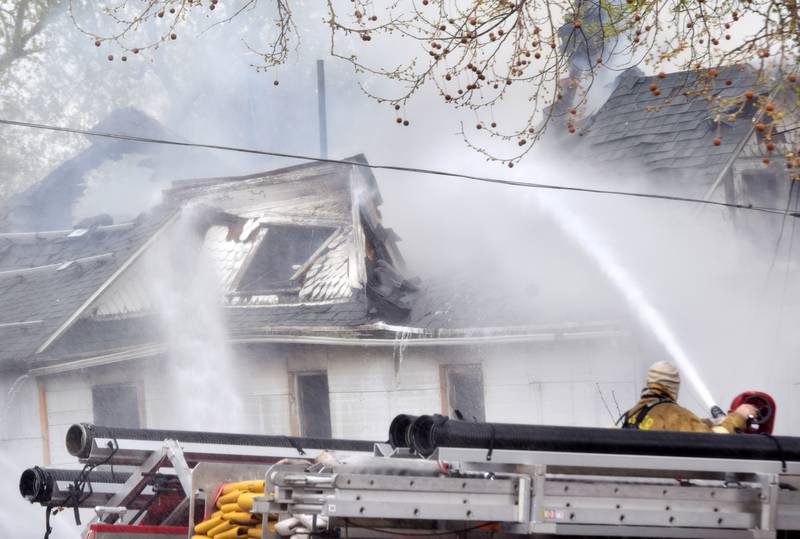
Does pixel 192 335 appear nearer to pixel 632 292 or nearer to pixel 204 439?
pixel 632 292

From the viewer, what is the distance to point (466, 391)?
12.4 metres

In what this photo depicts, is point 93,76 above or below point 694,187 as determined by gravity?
above

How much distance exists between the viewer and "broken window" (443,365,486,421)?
40.5 ft

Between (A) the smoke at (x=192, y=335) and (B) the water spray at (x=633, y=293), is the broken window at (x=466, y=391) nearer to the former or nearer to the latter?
(B) the water spray at (x=633, y=293)

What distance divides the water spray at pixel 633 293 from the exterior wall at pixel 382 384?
406 millimetres

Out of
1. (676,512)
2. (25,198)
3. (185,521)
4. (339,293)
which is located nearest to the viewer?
(676,512)

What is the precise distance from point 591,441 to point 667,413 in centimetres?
115

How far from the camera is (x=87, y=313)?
49.9 feet

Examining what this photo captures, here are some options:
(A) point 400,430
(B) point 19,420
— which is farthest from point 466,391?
(A) point 400,430

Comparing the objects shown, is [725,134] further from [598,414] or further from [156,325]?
[156,325]

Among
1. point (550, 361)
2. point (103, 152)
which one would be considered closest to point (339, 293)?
point (550, 361)

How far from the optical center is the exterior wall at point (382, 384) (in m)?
11.7

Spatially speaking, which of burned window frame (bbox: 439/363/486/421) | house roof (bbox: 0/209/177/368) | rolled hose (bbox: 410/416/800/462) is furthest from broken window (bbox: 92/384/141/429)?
rolled hose (bbox: 410/416/800/462)

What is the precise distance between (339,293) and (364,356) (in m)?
0.97
